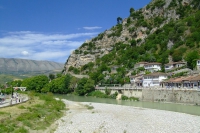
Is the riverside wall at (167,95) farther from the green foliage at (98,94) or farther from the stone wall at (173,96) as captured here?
the green foliage at (98,94)

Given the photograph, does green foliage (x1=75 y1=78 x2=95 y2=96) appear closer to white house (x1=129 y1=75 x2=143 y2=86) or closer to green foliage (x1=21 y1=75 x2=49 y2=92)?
white house (x1=129 y1=75 x2=143 y2=86)

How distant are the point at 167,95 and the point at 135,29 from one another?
300 ft

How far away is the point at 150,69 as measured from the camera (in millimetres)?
87312

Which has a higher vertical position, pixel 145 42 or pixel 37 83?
pixel 145 42

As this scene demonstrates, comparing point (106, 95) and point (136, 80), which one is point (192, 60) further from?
point (106, 95)

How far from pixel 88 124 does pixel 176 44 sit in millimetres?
77156

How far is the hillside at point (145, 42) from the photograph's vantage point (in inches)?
3627

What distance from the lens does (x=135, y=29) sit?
140 m

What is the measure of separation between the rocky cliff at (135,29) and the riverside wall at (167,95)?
62.1 meters

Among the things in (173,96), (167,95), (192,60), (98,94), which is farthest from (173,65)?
(173,96)

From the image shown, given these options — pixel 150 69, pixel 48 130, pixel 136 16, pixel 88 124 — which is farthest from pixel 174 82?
pixel 136 16

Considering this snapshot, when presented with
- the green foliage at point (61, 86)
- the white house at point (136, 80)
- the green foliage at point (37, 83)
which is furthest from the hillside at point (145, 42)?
the green foliage at point (37, 83)

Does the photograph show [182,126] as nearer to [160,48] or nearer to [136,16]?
[160,48]

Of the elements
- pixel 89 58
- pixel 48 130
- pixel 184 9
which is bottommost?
pixel 48 130
